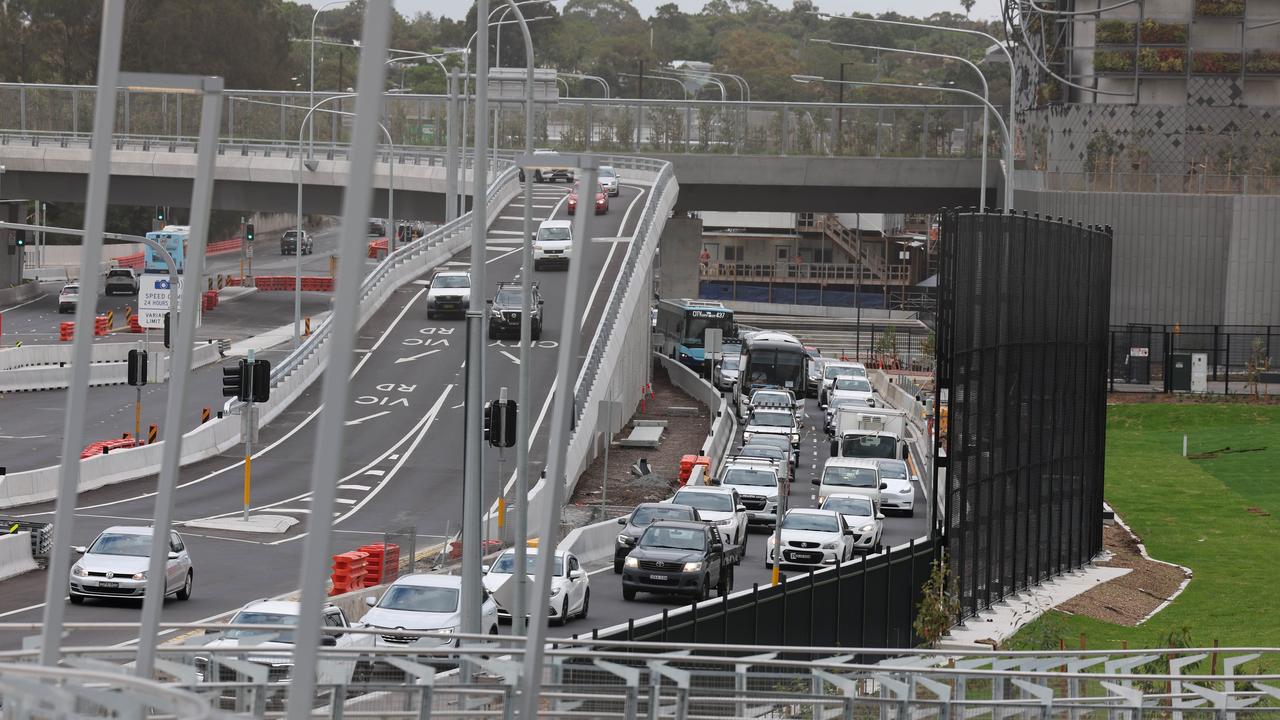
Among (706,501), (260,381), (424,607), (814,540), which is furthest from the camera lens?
(260,381)

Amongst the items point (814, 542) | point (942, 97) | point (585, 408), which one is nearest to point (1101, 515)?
point (814, 542)

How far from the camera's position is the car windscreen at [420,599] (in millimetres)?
24438

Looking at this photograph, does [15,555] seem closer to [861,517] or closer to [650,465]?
[861,517]

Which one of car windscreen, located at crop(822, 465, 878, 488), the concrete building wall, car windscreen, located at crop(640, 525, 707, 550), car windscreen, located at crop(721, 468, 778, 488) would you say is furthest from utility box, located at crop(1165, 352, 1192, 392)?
car windscreen, located at crop(640, 525, 707, 550)

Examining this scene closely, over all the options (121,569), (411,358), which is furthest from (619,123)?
(121,569)

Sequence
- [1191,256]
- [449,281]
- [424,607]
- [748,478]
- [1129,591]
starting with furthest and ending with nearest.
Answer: [1191,256], [449,281], [748,478], [1129,591], [424,607]

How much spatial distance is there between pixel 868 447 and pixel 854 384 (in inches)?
655

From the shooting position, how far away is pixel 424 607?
2442 cm

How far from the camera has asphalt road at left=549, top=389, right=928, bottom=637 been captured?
94.7ft

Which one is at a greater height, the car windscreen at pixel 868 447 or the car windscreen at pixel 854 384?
the car windscreen at pixel 854 384

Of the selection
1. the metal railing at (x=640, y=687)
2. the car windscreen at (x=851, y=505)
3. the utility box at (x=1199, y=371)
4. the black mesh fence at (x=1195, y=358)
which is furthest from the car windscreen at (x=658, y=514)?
the utility box at (x=1199, y=371)

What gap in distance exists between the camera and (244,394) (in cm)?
3744

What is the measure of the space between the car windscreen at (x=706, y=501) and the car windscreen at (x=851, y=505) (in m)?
3.09

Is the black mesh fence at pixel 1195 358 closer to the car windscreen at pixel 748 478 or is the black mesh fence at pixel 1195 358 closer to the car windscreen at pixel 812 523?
the car windscreen at pixel 748 478
